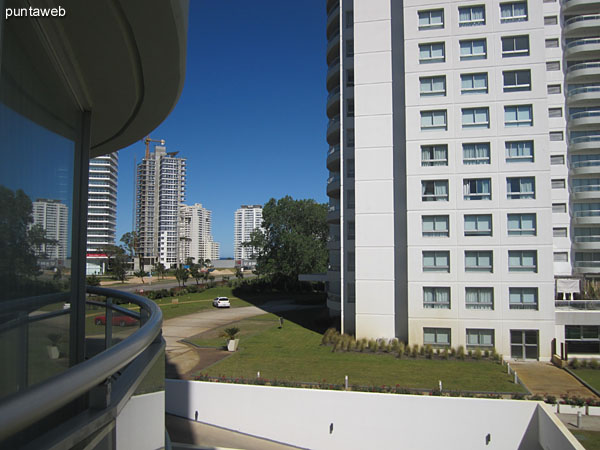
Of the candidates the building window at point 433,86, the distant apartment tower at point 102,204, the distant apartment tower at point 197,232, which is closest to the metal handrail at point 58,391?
the building window at point 433,86

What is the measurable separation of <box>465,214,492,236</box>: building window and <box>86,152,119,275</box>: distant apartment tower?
68.4 metres

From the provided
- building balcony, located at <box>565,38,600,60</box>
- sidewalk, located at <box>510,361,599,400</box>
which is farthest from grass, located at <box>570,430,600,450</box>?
building balcony, located at <box>565,38,600,60</box>

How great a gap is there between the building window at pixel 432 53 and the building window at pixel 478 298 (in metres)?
12.7

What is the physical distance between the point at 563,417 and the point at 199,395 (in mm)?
11892

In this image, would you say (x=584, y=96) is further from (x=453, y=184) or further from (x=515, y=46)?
(x=453, y=184)

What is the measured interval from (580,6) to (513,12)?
428 inches

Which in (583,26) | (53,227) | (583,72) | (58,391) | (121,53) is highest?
(583,26)

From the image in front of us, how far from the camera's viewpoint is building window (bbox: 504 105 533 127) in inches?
842

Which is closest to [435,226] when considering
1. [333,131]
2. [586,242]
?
[333,131]

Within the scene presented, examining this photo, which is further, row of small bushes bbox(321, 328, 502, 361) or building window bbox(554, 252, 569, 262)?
building window bbox(554, 252, 569, 262)

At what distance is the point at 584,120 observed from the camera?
27.8 metres

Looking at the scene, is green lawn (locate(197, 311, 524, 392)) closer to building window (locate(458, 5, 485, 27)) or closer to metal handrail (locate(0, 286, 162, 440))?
metal handrail (locate(0, 286, 162, 440))

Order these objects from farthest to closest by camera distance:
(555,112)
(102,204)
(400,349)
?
(102,204) → (555,112) → (400,349)

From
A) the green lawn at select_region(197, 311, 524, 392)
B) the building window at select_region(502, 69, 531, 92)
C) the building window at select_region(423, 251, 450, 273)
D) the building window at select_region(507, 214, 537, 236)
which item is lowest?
the green lawn at select_region(197, 311, 524, 392)
